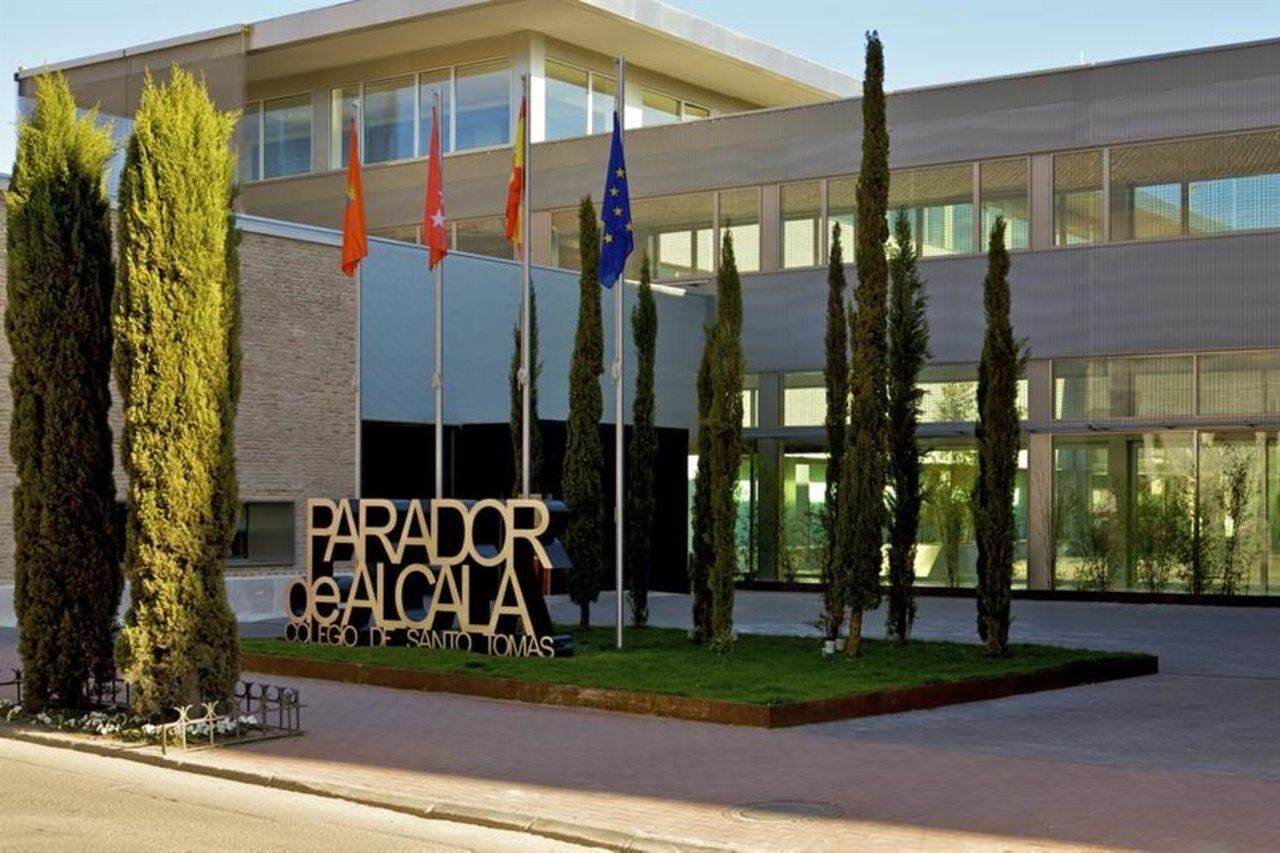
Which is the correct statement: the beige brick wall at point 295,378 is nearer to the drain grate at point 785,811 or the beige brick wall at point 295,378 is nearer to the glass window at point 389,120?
the glass window at point 389,120

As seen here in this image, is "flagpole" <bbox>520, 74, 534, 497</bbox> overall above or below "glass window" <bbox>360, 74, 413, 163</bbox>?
below

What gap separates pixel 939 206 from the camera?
34188mm

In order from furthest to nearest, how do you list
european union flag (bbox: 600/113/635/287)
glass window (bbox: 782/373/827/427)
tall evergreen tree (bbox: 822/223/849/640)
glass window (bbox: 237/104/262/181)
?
glass window (bbox: 237/104/262/181) < glass window (bbox: 782/373/827/427) < european union flag (bbox: 600/113/635/287) < tall evergreen tree (bbox: 822/223/849/640)

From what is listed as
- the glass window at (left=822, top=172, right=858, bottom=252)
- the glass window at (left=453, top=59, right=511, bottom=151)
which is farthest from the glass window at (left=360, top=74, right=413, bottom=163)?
the glass window at (left=822, top=172, right=858, bottom=252)

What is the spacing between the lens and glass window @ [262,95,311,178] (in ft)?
142

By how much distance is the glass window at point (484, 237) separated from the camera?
39250 millimetres

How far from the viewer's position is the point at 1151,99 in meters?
31.5

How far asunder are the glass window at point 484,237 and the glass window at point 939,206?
954 centimetres

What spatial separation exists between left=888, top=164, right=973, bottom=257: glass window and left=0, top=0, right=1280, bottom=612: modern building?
0.16 feet

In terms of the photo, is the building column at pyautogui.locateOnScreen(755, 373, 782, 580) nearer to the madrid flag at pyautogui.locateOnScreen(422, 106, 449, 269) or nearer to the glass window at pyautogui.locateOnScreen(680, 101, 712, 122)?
the glass window at pyautogui.locateOnScreen(680, 101, 712, 122)

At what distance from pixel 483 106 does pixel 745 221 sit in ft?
25.1

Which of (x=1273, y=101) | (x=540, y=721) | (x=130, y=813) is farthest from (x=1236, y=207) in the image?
(x=130, y=813)

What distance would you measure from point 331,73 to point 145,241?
97.0 feet

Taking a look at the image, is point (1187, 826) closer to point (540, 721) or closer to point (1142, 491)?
point (540, 721)
